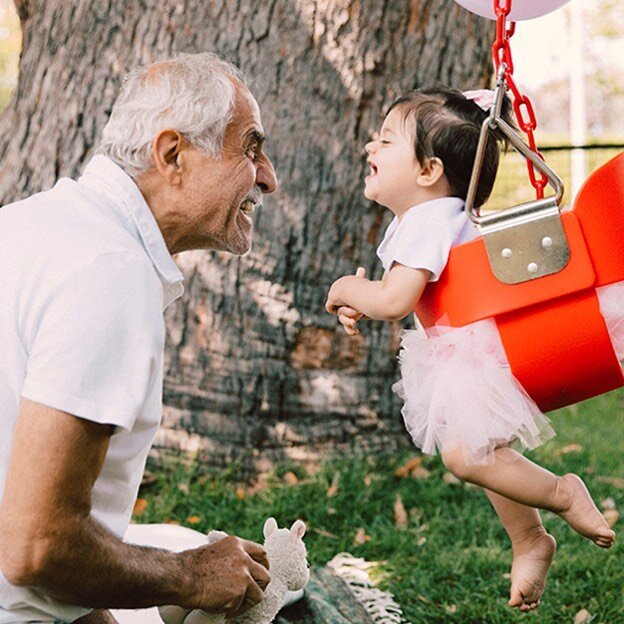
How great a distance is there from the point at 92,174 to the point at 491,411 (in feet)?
3.52

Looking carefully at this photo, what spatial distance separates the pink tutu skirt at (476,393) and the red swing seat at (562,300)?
3 centimetres

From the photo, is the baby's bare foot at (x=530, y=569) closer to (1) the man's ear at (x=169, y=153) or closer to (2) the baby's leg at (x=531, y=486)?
(2) the baby's leg at (x=531, y=486)

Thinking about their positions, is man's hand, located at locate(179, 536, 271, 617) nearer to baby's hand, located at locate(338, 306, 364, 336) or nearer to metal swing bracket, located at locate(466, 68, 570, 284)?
baby's hand, located at locate(338, 306, 364, 336)

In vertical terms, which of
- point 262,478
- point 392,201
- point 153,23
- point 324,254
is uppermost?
point 153,23

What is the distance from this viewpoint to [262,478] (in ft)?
15.0

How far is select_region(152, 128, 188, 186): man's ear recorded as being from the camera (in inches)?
88.4

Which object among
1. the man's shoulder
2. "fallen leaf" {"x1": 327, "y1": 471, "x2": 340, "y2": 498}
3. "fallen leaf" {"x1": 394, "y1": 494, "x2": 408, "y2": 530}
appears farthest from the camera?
"fallen leaf" {"x1": 327, "y1": 471, "x2": 340, "y2": 498}

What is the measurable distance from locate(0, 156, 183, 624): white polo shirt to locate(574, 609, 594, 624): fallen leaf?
193cm

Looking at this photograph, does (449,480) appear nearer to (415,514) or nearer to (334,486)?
(415,514)

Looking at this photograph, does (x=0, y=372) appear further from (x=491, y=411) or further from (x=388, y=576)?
(x=388, y=576)

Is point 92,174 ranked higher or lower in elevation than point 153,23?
lower

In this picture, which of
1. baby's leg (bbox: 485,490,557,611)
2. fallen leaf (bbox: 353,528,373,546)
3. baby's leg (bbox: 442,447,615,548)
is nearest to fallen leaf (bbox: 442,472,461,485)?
fallen leaf (bbox: 353,528,373,546)

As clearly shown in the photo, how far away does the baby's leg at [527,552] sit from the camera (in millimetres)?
2531

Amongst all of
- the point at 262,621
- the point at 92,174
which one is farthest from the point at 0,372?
the point at 262,621
